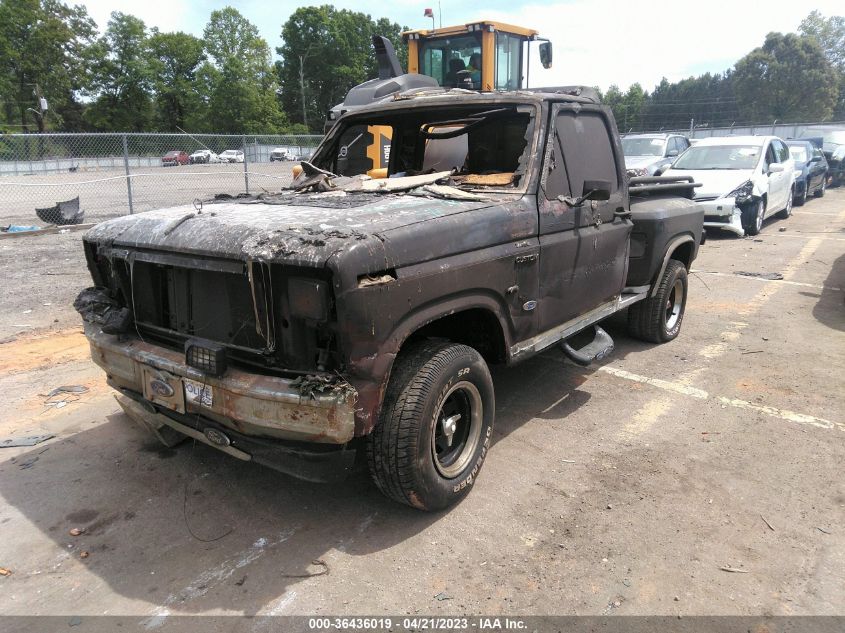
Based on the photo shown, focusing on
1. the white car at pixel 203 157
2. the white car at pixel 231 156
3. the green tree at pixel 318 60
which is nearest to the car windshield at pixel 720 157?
the white car at pixel 231 156

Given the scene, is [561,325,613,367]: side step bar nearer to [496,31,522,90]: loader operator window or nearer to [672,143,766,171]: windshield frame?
[496,31,522,90]: loader operator window

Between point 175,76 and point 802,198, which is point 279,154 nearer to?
point 802,198

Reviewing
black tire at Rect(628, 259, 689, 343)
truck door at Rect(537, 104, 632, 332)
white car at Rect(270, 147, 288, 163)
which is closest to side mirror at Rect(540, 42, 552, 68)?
black tire at Rect(628, 259, 689, 343)

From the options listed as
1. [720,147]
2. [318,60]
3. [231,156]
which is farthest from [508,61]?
[318,60]

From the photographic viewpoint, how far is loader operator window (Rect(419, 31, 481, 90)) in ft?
32.6

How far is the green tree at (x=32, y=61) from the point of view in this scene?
178 feet

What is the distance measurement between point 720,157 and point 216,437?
1186 cm

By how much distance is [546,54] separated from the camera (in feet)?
34.7

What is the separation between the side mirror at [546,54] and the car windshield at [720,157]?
3473 mm

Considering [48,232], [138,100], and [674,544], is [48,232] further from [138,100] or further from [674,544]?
[138,100]

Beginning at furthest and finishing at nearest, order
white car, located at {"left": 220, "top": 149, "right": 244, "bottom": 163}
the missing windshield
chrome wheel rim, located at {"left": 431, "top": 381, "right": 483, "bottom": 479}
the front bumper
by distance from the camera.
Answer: white car, located at {"left": 220, "top": 149, "right": 244, "bottom": 163}
the front bumper
the missing windshield
chrome wheel rim, located at {"left": 431, "top": 381, "right": 483, "bottom": 479}

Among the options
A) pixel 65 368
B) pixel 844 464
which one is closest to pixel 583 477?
pixel 844 464

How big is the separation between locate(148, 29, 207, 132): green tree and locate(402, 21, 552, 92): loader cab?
188 feet

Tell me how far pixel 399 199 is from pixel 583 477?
1928 millimetres
